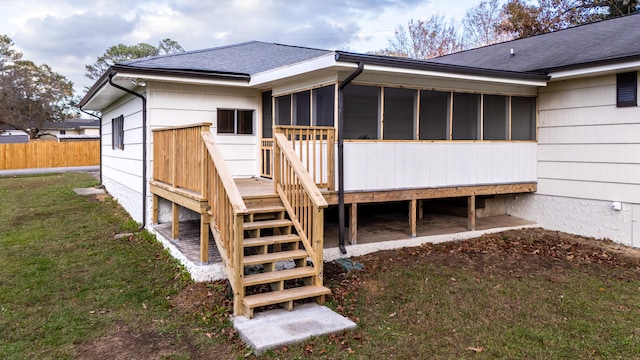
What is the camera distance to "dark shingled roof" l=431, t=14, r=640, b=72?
24.2 feet

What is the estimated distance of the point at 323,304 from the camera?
186 inches

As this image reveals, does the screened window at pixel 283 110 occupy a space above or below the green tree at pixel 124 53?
below

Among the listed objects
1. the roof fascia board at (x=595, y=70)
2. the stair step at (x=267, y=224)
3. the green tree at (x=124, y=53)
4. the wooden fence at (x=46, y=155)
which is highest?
the green tree at (x=124, y=53)

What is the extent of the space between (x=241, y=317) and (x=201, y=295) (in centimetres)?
89

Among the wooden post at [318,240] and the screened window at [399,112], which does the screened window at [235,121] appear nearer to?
the screened window at [399,112]

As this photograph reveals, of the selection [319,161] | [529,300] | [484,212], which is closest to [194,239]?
[319,161]

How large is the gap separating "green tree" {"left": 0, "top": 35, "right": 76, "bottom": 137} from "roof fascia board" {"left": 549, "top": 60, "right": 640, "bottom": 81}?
39.7 m

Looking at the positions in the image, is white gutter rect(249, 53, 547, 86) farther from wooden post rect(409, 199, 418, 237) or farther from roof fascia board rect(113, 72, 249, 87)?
wooden post rect(409, 199, 418, 237)

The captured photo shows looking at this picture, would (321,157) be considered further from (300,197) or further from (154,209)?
(154,209)

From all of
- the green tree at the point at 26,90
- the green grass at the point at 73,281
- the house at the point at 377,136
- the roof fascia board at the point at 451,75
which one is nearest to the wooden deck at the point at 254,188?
the house at the point at 377,136

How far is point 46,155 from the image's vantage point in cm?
2653

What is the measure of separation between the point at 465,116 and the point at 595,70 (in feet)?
7.15

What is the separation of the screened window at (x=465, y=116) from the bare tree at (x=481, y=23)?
19320 millimetres

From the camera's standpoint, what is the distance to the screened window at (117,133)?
10.3m
